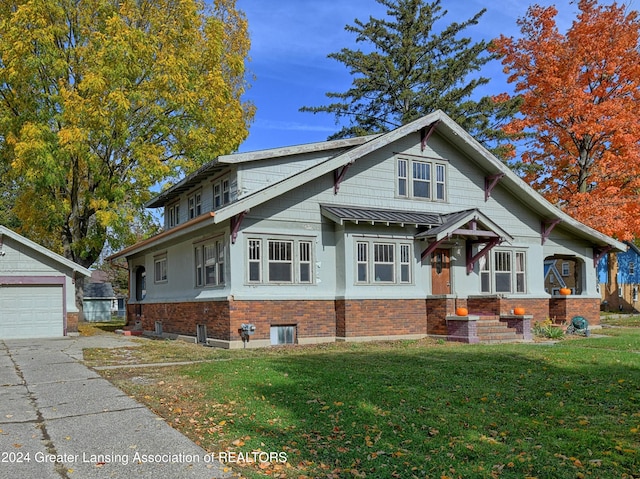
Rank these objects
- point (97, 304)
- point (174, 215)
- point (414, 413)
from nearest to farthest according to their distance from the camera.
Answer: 1. point (414, 413)
2. point (174, 215)
3. point (97, 304)

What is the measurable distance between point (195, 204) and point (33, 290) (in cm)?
681

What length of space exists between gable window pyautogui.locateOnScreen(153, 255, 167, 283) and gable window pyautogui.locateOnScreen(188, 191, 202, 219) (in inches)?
72.6

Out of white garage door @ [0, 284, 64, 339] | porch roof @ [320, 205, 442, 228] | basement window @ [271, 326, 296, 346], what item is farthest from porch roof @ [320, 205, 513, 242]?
white garage door @ [0, 284, 64, 339]

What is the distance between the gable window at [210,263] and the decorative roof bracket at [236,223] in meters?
0.86

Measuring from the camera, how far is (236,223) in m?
14.8

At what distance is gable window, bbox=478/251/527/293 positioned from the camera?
18.8 metres

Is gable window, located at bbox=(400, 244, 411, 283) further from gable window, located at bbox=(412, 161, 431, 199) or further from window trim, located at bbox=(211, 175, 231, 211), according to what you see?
window trim, located at bbox=(211, 175, 231, 211)

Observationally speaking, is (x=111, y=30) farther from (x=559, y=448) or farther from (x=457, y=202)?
(x=559, y=448)

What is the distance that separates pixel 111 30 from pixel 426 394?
2007 centimetres

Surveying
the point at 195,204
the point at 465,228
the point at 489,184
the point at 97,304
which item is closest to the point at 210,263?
the point at 195,204

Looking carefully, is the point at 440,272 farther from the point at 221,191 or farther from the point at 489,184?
the point at 221,191

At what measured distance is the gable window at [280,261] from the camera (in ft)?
50.5

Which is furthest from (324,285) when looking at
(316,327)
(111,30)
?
(111,30)

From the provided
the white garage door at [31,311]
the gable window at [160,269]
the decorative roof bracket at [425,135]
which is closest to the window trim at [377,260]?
the decorative roof bracket at [425,135]
